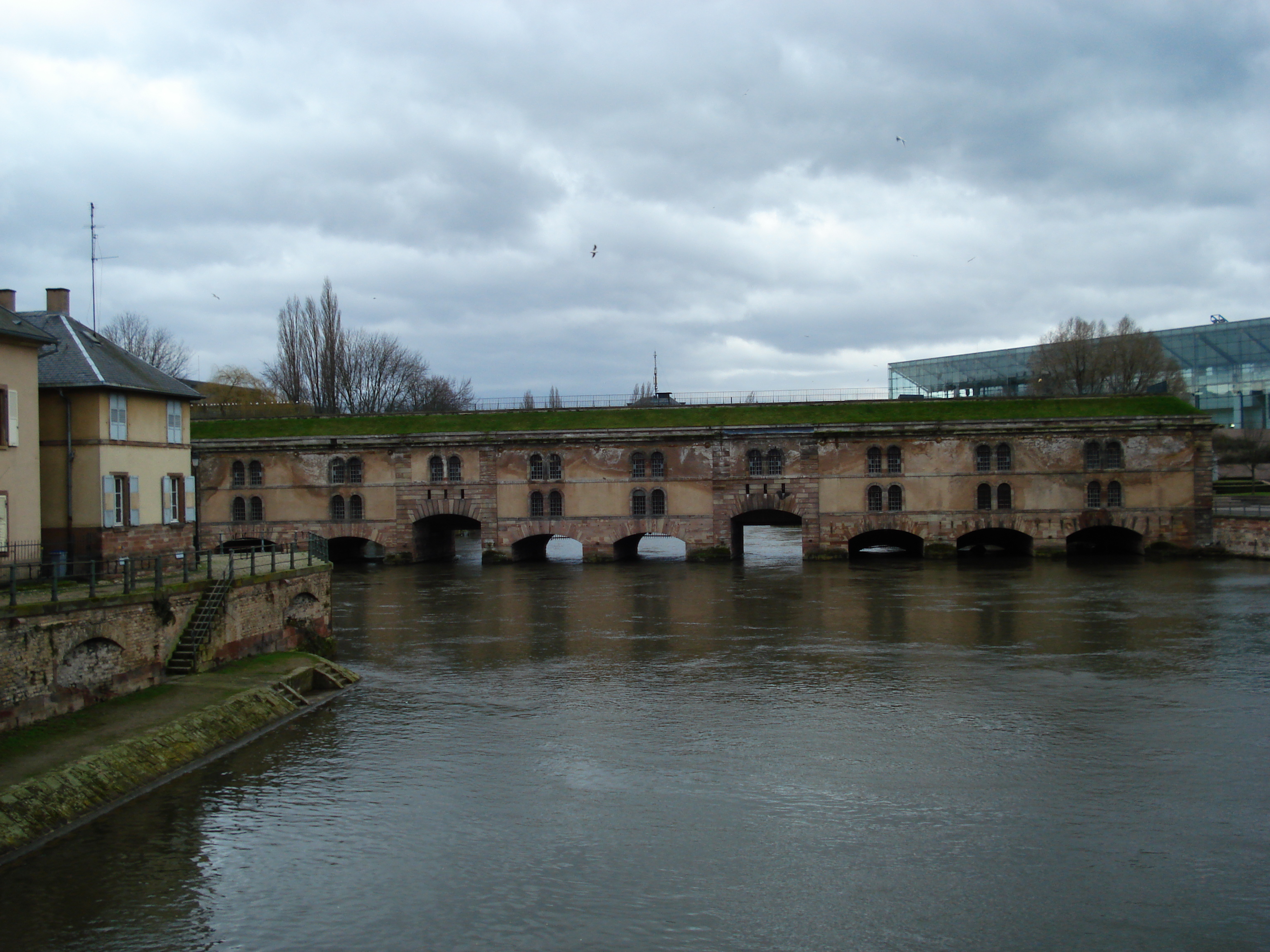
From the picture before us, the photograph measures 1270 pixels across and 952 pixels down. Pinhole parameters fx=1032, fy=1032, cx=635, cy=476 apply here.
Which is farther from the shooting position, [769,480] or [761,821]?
[769,480]

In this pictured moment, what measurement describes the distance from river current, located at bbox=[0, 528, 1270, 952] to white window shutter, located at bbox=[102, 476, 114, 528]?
7.10 meters

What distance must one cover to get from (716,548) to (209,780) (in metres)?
37.6

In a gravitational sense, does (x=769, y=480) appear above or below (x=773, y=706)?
above

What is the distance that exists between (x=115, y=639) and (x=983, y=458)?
41948mm

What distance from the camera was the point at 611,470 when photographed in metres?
53.2

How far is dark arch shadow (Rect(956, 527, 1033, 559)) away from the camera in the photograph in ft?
176

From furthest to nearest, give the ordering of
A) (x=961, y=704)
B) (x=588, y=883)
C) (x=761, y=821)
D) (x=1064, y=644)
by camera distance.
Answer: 1. (x=1064, y=644)
2. (x=961, y=704)
3. (x=761, y=821)
4. (x=588, y=883)

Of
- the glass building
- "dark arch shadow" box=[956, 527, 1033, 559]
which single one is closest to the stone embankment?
"dark arch shadow" box=[956, 527, 1033, 559]

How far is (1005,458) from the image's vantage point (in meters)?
51.1

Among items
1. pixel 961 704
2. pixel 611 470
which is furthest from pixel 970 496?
pixel 961 704

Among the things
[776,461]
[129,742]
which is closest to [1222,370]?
[776,461]

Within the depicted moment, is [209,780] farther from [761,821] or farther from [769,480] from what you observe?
[769,480]

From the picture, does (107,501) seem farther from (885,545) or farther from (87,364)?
(885,545)

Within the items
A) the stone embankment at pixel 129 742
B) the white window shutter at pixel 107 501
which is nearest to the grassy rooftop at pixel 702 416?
the white window shutter at pixel 107 501
